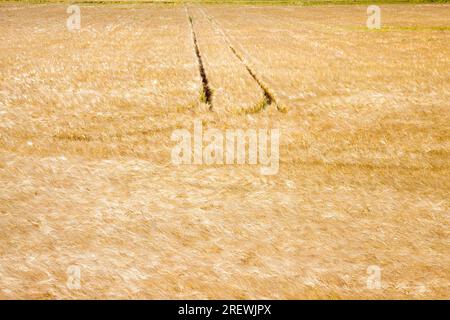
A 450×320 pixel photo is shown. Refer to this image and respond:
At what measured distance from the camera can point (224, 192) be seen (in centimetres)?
554

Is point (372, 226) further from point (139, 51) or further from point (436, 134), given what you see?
point (139, 51)

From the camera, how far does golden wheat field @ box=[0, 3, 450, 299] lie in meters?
3.89

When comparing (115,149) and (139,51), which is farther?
(139,51)

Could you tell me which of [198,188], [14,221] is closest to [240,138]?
[198,188]

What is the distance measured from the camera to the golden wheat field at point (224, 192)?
3893 mm

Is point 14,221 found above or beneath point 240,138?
beneath

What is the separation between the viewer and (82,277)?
12.7 feet

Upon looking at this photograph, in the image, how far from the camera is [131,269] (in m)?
3.96

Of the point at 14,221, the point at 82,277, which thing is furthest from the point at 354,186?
the point at 14,221

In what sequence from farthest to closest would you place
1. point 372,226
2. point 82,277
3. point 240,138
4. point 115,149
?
point 240,138
point 115,149
point 372,226
point 82,277

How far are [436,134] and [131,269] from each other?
6.46 metres
